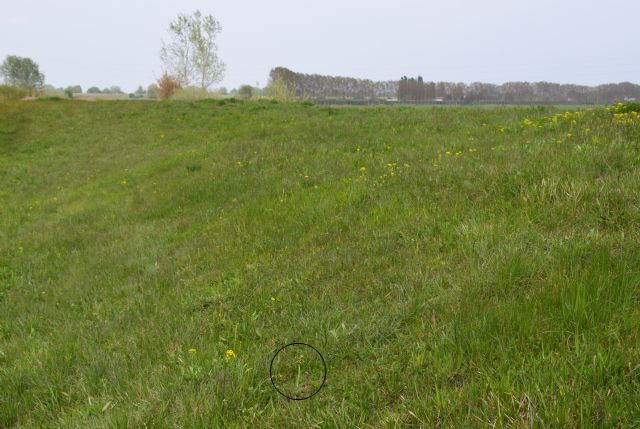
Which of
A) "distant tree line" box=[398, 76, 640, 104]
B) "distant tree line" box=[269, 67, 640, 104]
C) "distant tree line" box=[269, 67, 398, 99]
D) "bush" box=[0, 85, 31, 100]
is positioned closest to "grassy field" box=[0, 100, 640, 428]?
"distant tree line" box=[269, 67, 640, 104]

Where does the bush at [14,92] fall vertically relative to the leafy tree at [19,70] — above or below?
below

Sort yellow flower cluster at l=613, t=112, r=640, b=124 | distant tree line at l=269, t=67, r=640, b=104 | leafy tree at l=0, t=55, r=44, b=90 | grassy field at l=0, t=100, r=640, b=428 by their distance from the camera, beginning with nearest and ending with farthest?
grassy field at l=0, t=100, r=640, b=428
yellow flower cluster at l=613, t=112, r=640, b=124
distant tree line at l=269, t=67, r=640, b=104
leafy tree at l=0, t=55, r=44, b=90

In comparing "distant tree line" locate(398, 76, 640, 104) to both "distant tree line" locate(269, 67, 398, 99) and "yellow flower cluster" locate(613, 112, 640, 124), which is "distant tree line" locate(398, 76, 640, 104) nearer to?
"distant tree line" locate(269, 67, 398, 99)

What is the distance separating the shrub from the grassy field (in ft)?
161

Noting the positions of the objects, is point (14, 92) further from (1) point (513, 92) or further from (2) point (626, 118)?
(1) point (513, 92)

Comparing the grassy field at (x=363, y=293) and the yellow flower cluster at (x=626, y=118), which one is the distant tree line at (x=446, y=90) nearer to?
the yellow flower cluster at (x=626, y=118)

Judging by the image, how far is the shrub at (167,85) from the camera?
5494 cm

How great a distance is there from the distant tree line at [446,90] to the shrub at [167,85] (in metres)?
16.2

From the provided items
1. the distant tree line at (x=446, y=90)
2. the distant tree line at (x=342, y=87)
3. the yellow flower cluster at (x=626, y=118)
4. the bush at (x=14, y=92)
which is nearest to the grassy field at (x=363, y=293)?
the yellow flower cluster at (x=626, y=118)

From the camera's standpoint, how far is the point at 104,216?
33.5 ft

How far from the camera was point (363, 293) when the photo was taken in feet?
13.5

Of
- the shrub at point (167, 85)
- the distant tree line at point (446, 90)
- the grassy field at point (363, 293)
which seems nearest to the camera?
the grassy field at point (363, 293)

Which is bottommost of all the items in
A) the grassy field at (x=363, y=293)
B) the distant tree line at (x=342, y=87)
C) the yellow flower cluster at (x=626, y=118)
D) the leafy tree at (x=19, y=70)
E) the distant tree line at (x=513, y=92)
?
the grassy field at (x=363, y=293)

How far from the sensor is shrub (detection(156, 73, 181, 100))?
54938 mm
